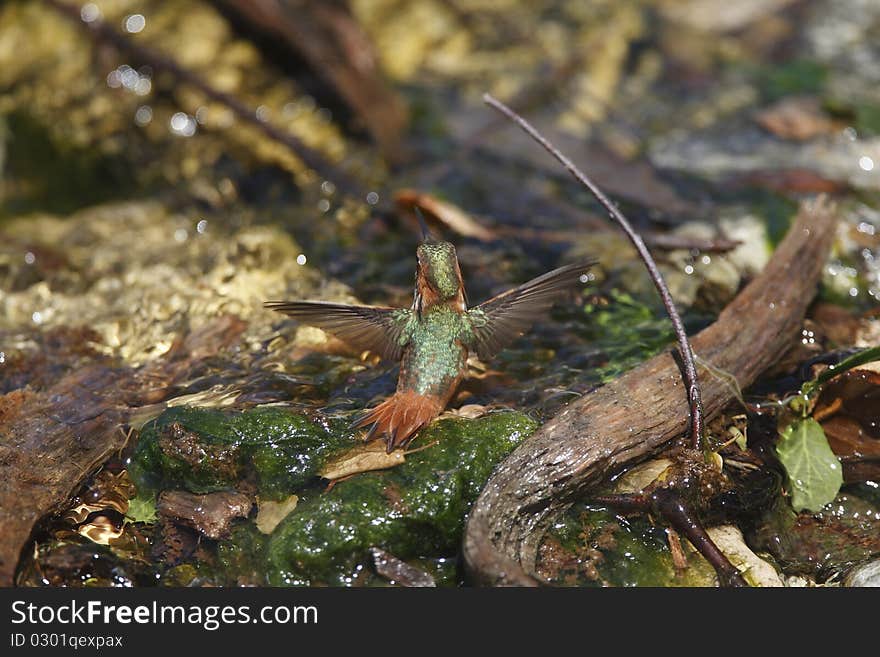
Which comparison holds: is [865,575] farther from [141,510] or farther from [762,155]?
[762,155]

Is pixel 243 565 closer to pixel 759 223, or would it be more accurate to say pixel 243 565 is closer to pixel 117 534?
pixel 117 534

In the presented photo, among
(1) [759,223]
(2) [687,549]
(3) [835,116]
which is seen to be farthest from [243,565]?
(3) [835,116]

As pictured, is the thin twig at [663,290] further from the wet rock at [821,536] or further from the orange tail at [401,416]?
the orange tail at [401,416]

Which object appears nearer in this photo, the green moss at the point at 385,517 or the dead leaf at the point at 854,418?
the green moss at the point at 385,517

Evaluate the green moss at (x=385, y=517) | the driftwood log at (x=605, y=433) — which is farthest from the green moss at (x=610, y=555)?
the green moss at (x=385, y=517)

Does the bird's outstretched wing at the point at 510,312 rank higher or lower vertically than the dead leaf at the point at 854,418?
higher
